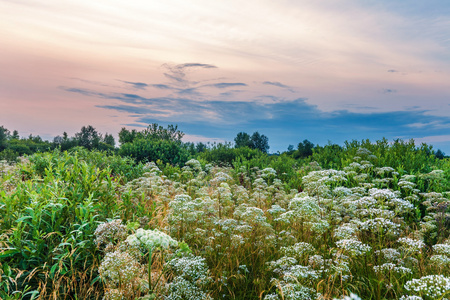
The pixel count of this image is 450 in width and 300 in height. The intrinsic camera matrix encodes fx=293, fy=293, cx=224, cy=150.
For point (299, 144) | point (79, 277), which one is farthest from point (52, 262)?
point (299, 144)

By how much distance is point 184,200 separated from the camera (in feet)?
18.0

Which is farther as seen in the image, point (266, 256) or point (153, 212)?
point (153, 212)

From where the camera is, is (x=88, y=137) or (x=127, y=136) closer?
(x=127, y=136)

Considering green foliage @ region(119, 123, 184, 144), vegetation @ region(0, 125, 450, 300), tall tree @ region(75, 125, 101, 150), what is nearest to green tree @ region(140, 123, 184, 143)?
green foliage @ region(119, 123, 184, 144)

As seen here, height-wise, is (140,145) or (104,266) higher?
(140,145)

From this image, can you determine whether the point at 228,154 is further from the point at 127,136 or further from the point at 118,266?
the point at 118,266

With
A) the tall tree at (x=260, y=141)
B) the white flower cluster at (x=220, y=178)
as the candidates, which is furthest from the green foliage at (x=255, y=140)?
the white flower cluster at (x=220, y=178)

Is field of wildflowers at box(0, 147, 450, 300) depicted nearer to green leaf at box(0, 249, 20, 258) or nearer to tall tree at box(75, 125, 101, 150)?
green leaf at box(0, 249, 20, 258)

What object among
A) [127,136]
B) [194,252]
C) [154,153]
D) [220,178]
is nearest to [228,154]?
[154,153]

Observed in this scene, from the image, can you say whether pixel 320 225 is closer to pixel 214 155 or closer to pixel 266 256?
pixel 266 256

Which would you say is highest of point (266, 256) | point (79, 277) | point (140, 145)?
point (140, 145)

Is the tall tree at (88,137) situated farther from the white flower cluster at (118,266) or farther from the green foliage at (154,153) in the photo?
the white flower cluster at (118,266)

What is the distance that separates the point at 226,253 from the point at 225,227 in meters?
0.56

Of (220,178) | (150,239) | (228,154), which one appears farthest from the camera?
(228,154)
